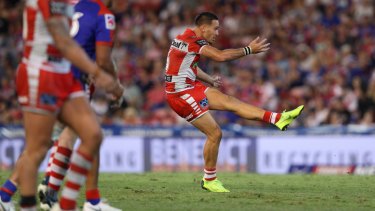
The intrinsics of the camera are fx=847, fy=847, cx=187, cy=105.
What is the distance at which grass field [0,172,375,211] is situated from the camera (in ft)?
34.2

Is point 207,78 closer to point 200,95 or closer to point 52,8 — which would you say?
point 200,95

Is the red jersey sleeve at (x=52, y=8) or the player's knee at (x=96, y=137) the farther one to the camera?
the player's knee at (x=96, y=137)

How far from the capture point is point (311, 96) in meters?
22.3

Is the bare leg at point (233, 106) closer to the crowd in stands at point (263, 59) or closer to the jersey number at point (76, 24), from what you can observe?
the jersey number at point (76, 24)

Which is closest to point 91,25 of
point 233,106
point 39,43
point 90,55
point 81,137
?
point 90,55

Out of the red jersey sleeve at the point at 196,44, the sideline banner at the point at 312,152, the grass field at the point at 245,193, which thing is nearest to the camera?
the grass field at the point at 245,193

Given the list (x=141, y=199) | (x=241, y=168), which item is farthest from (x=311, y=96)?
(x=141, y=199)

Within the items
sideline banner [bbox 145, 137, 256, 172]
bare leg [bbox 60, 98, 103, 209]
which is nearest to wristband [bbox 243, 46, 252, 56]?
bare leg [bbox 60, 98, 103, 209]

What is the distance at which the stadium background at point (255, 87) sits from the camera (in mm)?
20453

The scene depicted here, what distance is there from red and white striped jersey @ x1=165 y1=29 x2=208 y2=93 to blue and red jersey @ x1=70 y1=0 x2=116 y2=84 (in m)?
3.36

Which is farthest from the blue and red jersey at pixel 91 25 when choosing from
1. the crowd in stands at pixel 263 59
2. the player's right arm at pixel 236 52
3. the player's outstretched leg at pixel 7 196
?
A: the crowd in stands at pixel 263 59

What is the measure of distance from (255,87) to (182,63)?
10039mm

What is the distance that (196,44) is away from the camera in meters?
12.9

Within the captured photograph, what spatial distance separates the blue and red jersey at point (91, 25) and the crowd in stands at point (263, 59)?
1235 centimetres
